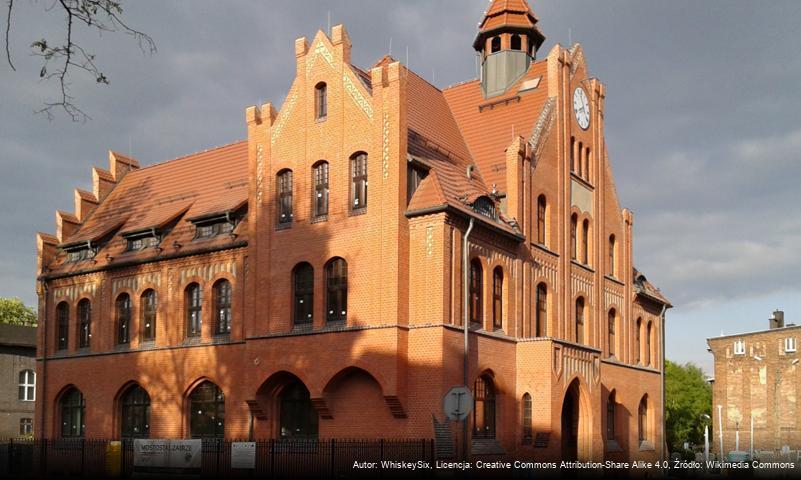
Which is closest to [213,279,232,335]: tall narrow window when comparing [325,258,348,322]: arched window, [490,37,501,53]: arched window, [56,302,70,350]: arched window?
[325,258,348,322]: arched window

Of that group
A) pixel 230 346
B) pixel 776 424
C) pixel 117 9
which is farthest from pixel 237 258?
pixel 776 424

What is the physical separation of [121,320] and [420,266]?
15849 millimetres

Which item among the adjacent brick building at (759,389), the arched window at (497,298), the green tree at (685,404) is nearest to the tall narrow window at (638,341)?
the arched window at (497,298)

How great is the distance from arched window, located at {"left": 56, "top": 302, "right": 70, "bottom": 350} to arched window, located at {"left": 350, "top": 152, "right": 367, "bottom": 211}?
17.0 metres

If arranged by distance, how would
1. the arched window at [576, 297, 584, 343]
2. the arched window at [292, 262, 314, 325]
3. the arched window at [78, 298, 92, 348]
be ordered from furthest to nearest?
the arched window at [78, 298, 92, 348] < the arched window at [576, 297, 584, 343] < the arched window at [292, 262, 314, 325]

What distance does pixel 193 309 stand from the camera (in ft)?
124

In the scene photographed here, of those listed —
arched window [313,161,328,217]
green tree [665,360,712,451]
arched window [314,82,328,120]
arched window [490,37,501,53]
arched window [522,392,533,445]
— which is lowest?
green tree [665,360,712,451]

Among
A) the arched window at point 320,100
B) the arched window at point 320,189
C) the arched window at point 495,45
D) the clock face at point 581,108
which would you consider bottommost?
the arched window at point 320,189

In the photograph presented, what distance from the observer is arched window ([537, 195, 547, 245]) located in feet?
119

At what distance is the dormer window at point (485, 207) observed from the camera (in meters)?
32.3

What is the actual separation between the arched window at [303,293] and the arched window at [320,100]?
5.11 metres

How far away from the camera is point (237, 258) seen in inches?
1420

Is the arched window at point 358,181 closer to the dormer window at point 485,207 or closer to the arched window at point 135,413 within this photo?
the dormer window at point 485,207

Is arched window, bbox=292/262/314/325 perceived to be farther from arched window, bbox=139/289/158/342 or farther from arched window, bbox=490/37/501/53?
arched window, bbox=490/37/501/53
